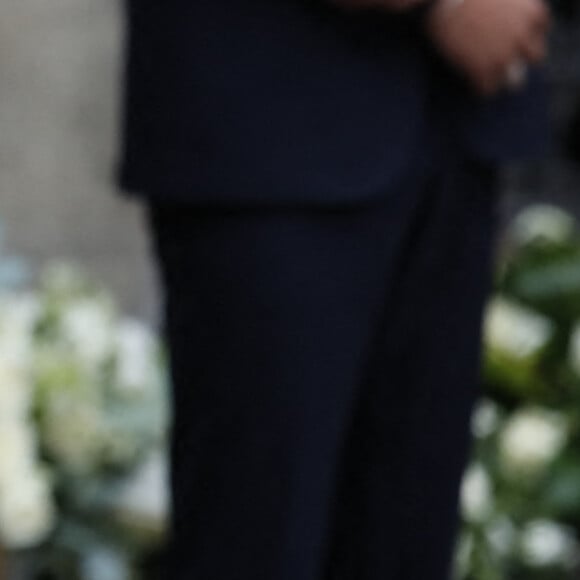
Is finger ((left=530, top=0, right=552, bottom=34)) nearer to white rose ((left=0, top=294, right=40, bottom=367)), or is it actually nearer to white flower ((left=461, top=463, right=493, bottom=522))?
white rose ((left=0, top=294, right=40, bottom=367))

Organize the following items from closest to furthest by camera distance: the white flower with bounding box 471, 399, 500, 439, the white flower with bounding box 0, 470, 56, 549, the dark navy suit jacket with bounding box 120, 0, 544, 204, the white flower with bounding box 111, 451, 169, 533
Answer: the dark navy suit jacket with bounding box 120, 0, 544, 204 < the white flower with bounding box 0, 470, 56, 549 < the white flower with bounding box 111, 451, 169, 533 < the white flower with bounding box 471, 399, 500, 439

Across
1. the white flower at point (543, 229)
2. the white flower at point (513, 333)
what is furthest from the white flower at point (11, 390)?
the white flower at point (543, 229)

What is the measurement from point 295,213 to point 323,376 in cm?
14

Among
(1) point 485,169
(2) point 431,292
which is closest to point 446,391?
(2) point 431,292

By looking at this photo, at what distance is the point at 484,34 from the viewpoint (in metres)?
1.47

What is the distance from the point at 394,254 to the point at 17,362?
56cm

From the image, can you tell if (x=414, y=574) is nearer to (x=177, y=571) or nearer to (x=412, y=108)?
(x=177, y=571)

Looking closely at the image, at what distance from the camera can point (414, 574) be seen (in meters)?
1.65

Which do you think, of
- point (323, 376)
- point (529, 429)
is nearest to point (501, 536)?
point (529, 429)

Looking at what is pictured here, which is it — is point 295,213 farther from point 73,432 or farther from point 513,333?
point 513,333

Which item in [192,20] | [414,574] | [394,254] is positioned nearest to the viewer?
[192,20]

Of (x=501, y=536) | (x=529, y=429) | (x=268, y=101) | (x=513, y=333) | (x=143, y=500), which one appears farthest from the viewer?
(x=513, y=333)

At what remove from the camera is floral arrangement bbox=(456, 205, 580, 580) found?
7.92 feet

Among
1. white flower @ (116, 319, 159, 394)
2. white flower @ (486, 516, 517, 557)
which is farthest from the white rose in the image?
white flower @ (486, 516, 517, 557)
